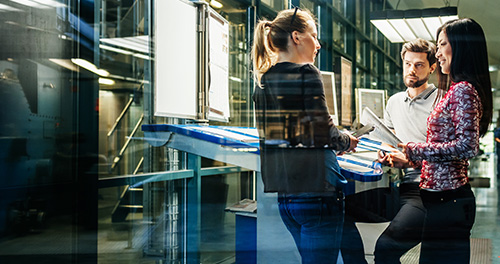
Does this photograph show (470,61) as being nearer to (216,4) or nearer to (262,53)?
(262,53)

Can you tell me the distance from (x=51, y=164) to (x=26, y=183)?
0.17 m

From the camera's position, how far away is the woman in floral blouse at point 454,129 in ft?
6.90

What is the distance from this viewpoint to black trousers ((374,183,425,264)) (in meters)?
2.30

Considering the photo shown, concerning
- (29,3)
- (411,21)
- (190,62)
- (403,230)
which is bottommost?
(403,230)

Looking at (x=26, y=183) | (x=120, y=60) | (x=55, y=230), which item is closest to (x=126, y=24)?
(x=120, y=60)

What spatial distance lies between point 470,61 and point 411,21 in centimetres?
37

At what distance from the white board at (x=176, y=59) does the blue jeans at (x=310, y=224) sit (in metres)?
0.94

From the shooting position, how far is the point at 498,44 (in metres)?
2.35

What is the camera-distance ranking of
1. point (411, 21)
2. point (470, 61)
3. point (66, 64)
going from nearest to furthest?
point (470, 61), point (411, 21), point (66, 64)

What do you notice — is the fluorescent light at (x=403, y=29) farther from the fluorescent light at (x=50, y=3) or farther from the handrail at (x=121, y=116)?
the fluorescent light at (x=50, y=3)

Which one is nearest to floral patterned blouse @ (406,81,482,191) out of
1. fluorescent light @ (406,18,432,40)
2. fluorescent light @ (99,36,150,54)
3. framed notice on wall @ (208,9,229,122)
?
fluorescent light @ (406,18,432,40)

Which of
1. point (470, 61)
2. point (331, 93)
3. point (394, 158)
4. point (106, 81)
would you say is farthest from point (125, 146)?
point (470, 61)

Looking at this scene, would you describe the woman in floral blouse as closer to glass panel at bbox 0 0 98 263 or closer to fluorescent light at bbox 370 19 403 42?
fluorescent light at bbox 370 19 403 42

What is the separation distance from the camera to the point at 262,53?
7.05 feet
